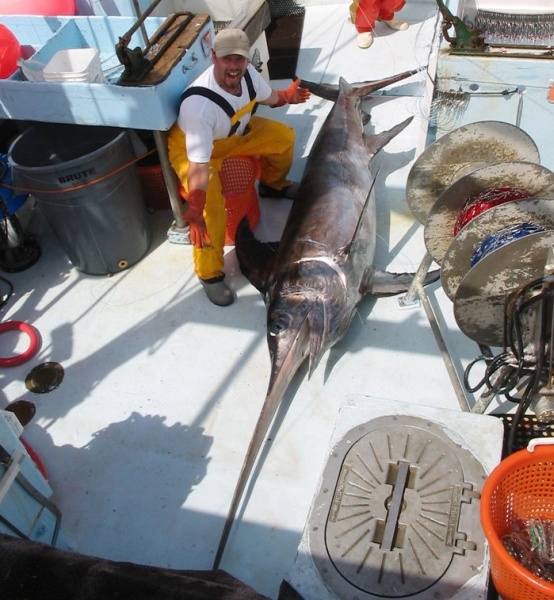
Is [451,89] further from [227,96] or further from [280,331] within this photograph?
→ [280,331]

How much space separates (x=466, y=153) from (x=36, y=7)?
4.39 metres

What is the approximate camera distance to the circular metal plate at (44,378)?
3.29 m

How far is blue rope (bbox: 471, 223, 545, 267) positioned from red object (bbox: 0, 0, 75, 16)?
4.73 metres

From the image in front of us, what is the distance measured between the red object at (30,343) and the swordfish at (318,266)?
1.38 meters

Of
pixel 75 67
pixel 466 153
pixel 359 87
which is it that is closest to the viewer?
pixel 466 153

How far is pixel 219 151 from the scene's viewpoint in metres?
3.58

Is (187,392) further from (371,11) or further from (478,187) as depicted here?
(371,11)

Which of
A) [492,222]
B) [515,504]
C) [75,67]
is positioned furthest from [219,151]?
[515,504]

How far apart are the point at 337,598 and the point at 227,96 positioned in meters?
2.74

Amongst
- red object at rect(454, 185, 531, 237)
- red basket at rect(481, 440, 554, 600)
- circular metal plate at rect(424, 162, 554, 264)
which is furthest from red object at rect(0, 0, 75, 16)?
red basket at rect(481, 440, 554, 600)

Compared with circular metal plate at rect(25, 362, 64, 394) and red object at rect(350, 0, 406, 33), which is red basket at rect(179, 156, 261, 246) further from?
red object at rect(350, 0, 406, 33)

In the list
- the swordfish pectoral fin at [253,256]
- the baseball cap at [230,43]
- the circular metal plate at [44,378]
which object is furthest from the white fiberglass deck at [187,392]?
the baseball cap at [230,43]

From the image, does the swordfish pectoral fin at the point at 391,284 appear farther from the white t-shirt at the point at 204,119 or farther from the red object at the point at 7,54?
the red object at the point at 7,54

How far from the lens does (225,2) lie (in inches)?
241
